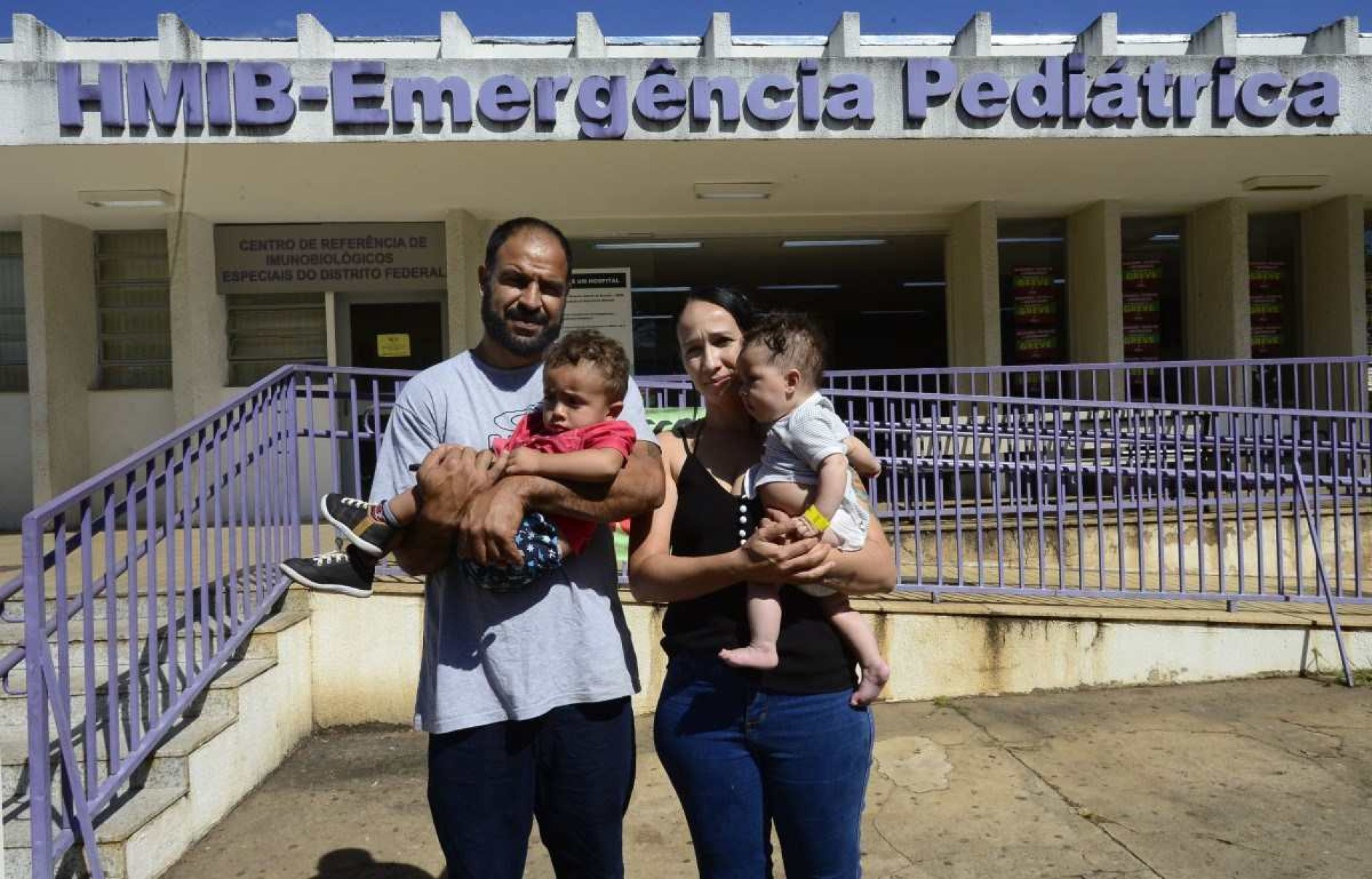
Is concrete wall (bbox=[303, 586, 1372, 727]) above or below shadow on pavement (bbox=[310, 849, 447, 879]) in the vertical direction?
above

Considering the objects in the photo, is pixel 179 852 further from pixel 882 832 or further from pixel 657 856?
pixel 882 832

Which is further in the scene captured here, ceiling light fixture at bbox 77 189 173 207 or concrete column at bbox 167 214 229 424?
concrete column at bbox 167 214 229 424

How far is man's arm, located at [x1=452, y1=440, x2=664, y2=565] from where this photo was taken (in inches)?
78.6

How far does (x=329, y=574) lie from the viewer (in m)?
2.56

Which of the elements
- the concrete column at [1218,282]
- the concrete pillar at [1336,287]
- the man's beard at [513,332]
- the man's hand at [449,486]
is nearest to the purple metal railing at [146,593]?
the man's hand at [449,486]

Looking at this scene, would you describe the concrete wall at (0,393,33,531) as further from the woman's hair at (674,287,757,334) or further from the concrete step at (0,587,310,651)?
the woman's hair at (674,287,757,334)

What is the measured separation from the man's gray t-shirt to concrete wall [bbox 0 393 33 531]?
30.7 ft

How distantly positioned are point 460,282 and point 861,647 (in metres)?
8.49

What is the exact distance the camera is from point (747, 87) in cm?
745

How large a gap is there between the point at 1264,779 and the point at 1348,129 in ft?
19.2

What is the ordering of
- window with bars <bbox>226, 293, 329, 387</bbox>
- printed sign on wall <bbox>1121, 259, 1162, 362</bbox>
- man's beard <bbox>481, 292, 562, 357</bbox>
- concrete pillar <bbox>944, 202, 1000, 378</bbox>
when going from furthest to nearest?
printed sign on wall <bbox>1121, 259, 1162, 362</bbox> < concrete pillar <bbox>944, 202, 1000, 378</bbox> < window with bars <bbox>226, 293, 329, 387</bbox> < man's beard <bbox>481, 292, 562, 357</bbox>

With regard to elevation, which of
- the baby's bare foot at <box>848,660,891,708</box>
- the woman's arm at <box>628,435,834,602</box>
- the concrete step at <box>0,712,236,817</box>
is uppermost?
the woman's arm at <box>628,435,834,602</box>

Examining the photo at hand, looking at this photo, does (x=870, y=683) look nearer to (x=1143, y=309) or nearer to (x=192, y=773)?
(x=192, y=773)

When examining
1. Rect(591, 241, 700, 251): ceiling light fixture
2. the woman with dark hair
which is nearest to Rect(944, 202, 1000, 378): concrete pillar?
Rect(591, 241, 700, 251): ceiling light fixture
